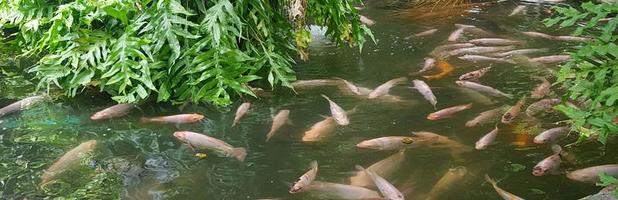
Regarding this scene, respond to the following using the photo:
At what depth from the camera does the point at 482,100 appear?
5648mm

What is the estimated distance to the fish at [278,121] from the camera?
5102mm

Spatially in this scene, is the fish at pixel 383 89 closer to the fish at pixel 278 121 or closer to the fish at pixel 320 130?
the fish at pixel 320 130

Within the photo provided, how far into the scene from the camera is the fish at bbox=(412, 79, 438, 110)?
563 cm

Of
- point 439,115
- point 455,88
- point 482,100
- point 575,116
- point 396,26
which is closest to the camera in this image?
point 575,116

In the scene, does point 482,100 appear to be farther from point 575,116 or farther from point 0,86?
point 0,86

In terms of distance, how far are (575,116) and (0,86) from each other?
556cm

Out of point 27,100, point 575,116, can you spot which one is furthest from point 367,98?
point 27,100

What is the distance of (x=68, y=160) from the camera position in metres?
4.58

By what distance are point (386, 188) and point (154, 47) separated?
2.61 metres

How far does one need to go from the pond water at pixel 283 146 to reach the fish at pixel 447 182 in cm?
3

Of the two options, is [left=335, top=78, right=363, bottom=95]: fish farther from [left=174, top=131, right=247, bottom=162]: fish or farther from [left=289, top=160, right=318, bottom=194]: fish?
[left=289, top=160, right=318, bottom=194]: fish

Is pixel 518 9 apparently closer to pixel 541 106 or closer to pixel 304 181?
pixel 541 106

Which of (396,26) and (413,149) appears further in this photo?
(396,26)

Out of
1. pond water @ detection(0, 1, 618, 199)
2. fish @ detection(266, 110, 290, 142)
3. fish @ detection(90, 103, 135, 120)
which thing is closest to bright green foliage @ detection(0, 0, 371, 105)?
fish @ detection(90, 103, 135, 120)
